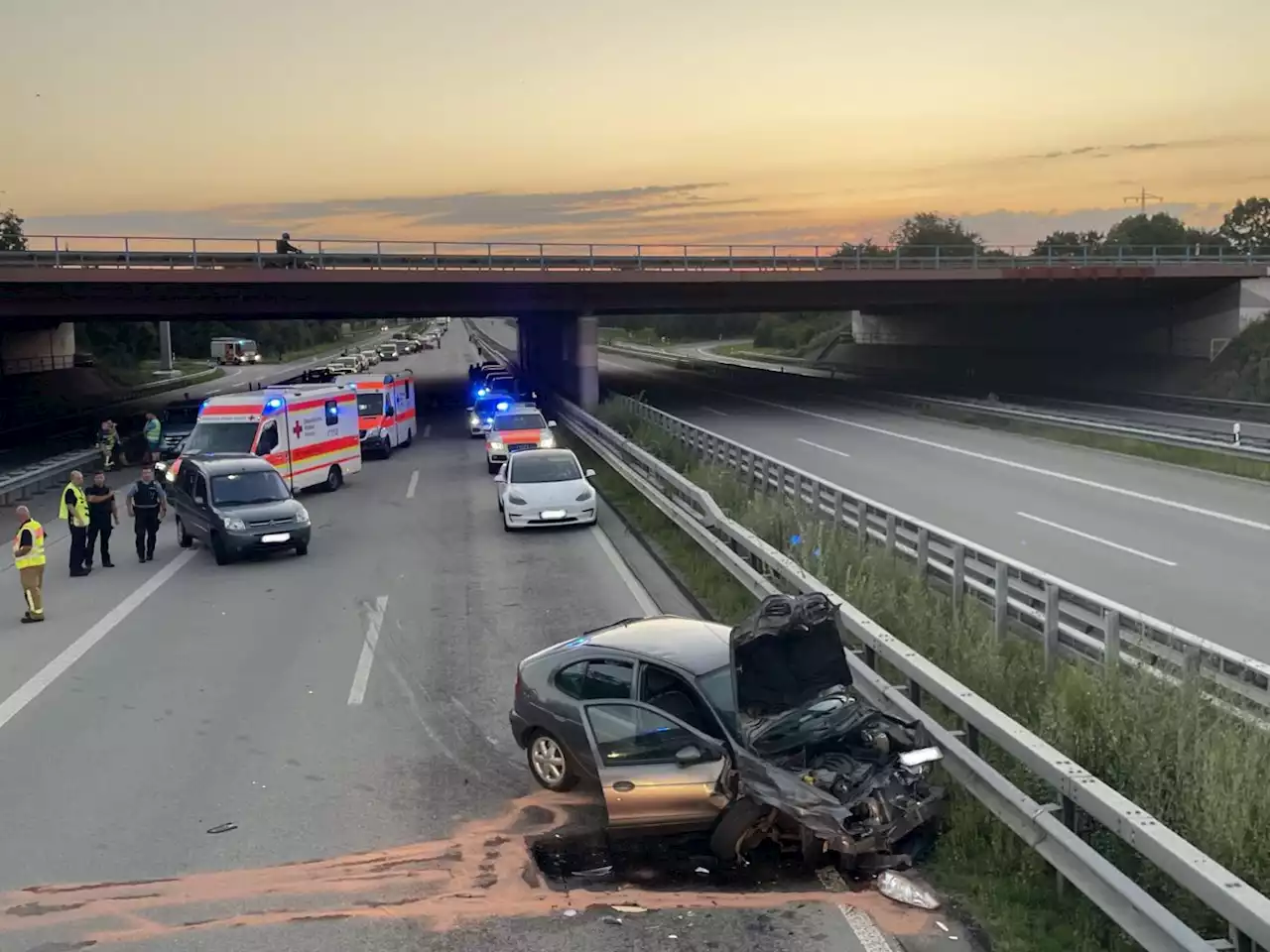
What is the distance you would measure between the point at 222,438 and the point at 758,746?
66.4 ft

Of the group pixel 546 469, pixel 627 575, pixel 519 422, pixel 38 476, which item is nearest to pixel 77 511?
pixel 546 469

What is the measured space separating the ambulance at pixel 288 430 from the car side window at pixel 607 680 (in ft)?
53.1

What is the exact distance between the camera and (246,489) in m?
20.6

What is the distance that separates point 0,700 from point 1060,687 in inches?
391

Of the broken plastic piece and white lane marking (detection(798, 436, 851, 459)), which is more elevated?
the broken plastic piece

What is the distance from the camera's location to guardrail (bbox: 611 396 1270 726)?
25.8ft

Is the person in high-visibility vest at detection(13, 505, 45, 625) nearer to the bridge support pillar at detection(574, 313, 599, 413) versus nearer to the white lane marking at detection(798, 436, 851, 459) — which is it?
the white lane marking at detection(798, 436, 851, 459)

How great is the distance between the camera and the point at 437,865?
769 cm

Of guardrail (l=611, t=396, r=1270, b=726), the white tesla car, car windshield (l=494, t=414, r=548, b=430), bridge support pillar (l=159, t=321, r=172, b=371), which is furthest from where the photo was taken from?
bridge support pillar (l=159, t=321, r=172, b=371)

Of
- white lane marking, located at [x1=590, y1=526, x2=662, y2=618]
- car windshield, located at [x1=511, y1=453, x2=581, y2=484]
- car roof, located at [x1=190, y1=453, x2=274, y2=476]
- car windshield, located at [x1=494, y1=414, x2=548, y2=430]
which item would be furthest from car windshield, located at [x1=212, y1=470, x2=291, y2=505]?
car windshield, located at [x1=494, y1=414, x2=548, y2=430]

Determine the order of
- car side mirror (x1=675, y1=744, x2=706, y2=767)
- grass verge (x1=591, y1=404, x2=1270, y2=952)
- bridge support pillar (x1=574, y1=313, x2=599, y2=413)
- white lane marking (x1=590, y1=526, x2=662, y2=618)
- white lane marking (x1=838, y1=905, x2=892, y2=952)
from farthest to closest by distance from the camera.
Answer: bridge support pillar (x1=574, y1=313, x2=599, y2=413) → white lane marking (x1=590, y1=526, x2=662, y2=618) → car side mirror (x1=675, y1=744, x2=706, y2=767) → white lane marking (x1=838, y1=905, x2=892, y2=952) → grass verge (x1=591, y1=404, x2=1270, y2=952)

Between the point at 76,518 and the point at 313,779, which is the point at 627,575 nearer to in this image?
the point at 313,779

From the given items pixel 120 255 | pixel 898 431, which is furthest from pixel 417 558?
pixel 120 255

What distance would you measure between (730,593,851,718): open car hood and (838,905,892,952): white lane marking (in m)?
1.50
